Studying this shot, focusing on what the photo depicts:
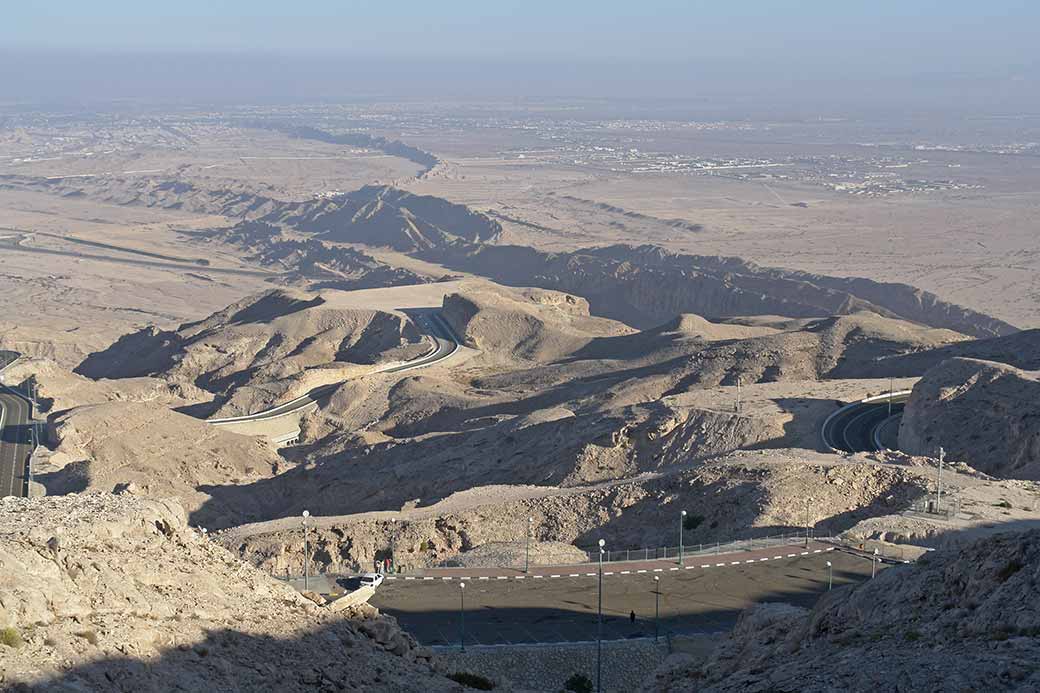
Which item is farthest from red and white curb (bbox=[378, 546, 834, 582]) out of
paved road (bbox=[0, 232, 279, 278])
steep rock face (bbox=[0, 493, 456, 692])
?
paved road (bbox=[0, 232, 279, 278])

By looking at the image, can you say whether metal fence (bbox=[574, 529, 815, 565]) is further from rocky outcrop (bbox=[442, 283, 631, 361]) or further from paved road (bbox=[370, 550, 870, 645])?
rocky outcrop (bbox=[442, 283, 631, 361])

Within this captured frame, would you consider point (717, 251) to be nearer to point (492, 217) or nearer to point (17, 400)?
point (492, 217)

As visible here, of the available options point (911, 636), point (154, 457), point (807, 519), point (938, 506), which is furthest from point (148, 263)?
point (911, 636)

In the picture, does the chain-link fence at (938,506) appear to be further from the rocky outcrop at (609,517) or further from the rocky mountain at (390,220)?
the rocky mountain at (390,220)

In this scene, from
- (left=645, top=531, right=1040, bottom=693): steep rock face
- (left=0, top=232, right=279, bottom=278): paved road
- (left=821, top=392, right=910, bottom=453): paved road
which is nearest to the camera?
(left=645, top=531, right=1040, bottom=693): steep rock face

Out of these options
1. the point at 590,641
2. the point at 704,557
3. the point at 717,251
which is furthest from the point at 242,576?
the point at 717,251

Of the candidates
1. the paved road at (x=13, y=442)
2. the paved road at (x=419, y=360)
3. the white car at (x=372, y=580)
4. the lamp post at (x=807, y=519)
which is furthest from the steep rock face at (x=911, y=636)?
the paved road at (x=419, y=360)
